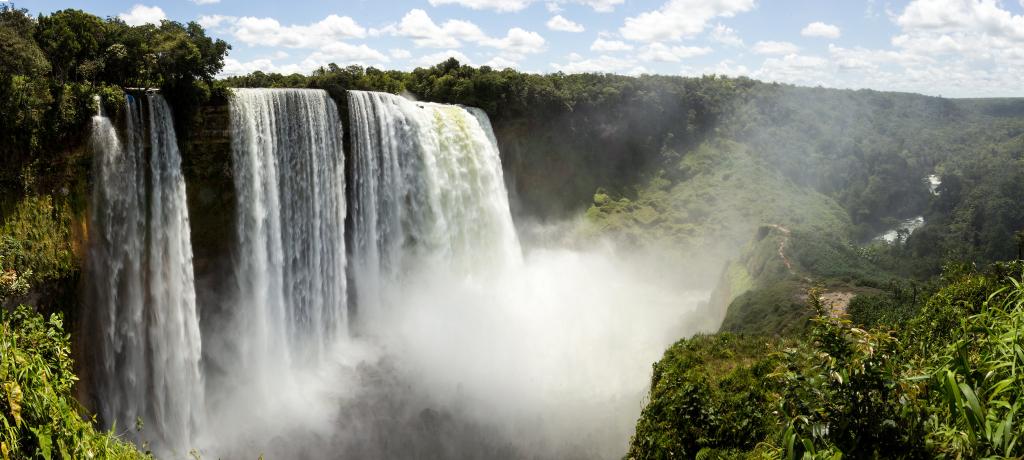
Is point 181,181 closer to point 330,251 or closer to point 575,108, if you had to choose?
point 330,251

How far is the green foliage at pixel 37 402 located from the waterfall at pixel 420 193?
20.1m

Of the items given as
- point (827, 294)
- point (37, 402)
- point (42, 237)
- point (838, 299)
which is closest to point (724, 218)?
point (827, 294)

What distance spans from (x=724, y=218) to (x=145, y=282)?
38.3 metres

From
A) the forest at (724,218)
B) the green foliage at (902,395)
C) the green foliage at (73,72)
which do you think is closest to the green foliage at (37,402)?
the forest at (724,218)

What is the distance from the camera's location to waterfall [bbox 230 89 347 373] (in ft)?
77.4

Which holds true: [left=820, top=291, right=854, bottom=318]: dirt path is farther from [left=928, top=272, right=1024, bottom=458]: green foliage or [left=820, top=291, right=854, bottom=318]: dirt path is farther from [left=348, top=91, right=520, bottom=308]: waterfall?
[left=928, top=272, right=1024, bottom=458]: green foliage

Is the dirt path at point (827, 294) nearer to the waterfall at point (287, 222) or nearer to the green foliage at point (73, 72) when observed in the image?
the waterfall at point (287, 222)

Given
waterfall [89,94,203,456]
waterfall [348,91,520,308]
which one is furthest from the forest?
waterfall [348,91,520,308]

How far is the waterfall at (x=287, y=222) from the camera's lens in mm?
23578

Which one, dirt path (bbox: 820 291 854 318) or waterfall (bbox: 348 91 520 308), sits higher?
waterfall (bbox: 348 91 520 308)

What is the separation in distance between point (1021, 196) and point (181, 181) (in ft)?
187

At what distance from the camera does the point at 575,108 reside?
50.0 metres

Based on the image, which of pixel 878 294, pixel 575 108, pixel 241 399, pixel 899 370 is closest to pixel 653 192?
pixel 575 108

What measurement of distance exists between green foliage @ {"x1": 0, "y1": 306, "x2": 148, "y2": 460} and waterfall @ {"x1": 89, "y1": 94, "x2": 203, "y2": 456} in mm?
13229
